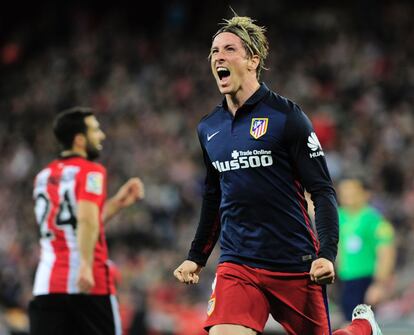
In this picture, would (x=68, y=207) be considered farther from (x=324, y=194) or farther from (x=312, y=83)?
(x=312, y=83)

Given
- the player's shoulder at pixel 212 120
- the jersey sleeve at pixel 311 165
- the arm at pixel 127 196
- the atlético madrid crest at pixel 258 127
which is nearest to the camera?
the jersey sleeve at pixel 311 165

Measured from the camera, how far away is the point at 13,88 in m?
22.6

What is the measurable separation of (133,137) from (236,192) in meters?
13.4

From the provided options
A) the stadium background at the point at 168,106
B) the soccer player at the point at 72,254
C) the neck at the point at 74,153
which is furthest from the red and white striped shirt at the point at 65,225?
the stadium background at the point at 168,106

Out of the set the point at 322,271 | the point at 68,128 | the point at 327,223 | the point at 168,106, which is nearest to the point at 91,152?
the point at 68,128

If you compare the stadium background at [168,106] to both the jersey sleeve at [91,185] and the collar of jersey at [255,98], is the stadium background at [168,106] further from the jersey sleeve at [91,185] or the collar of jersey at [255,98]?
the collar of jersey at [255,98]

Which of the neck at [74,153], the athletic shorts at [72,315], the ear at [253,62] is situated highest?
the ear at [253,62]

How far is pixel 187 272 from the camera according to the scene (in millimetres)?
5254

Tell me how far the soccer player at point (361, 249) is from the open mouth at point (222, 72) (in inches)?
167

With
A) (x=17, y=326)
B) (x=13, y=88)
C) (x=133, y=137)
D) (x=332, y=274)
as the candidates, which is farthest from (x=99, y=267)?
(x=13, y=88)

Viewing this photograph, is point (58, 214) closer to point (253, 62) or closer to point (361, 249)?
point (253, 62)

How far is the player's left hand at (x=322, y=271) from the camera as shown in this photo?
453 cm

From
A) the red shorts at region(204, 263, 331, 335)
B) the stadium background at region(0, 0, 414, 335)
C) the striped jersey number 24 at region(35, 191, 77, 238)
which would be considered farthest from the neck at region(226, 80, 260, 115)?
the stadium background at region(0, 0, 414, 335)

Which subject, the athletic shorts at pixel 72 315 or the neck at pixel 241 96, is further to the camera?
the athletic shorts at pixel 72 315
